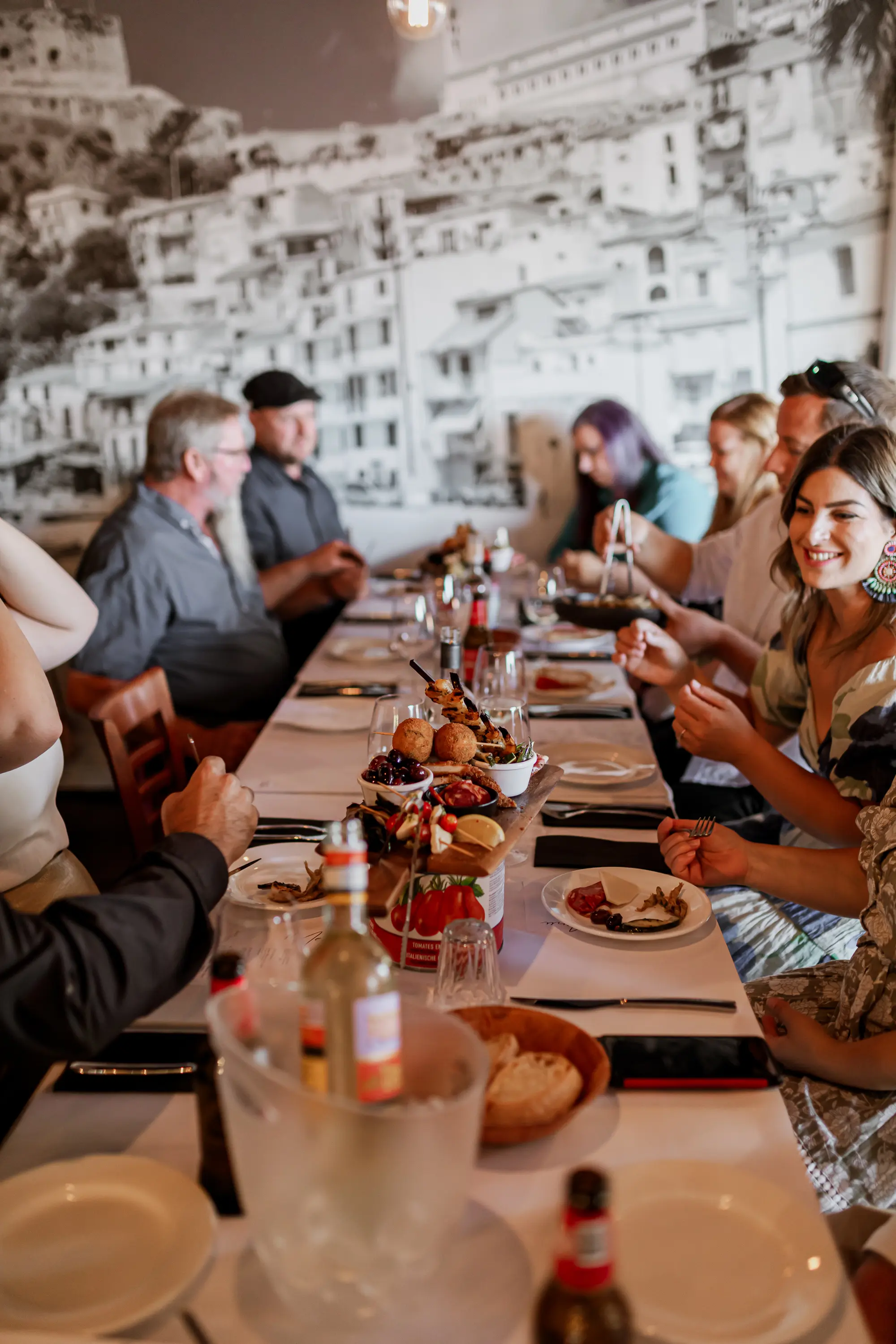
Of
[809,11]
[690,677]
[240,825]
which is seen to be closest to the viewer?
[240,825]

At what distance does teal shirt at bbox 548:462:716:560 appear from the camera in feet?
14.1

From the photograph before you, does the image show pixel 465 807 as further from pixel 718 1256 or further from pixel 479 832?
pixel 718 1256

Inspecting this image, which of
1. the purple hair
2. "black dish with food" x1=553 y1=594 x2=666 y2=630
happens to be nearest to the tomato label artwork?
"black dish with food" x1=553 y1=594 x2=666 y2=630

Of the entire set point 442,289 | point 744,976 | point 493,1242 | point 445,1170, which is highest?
point 442,289

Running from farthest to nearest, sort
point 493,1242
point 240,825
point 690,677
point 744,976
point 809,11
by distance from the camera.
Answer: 1. point 809,11
2. point 690,677
3. point 744,976
4. point 240,825
5. point 493,1242

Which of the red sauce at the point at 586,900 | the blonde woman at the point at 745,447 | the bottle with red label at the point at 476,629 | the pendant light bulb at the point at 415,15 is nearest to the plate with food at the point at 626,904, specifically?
the red sauce at the point at 586,900

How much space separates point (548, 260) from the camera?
446 centimetres

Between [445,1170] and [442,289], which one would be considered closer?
[445,1170]

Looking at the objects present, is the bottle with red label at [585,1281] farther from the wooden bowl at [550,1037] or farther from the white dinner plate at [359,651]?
the white dinner plate at [359,651]

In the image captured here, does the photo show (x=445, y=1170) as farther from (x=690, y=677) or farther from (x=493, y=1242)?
(x=690, y=677)

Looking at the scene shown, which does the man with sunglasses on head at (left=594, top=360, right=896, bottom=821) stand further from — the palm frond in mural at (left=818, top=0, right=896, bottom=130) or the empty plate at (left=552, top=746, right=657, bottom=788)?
the palm frond in mural at (left=818, top=0, right=896, bottom=130)

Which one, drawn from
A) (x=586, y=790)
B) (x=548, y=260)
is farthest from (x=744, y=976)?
(x=548, y=260)

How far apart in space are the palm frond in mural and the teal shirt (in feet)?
4.95

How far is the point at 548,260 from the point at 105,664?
8.19 feet
